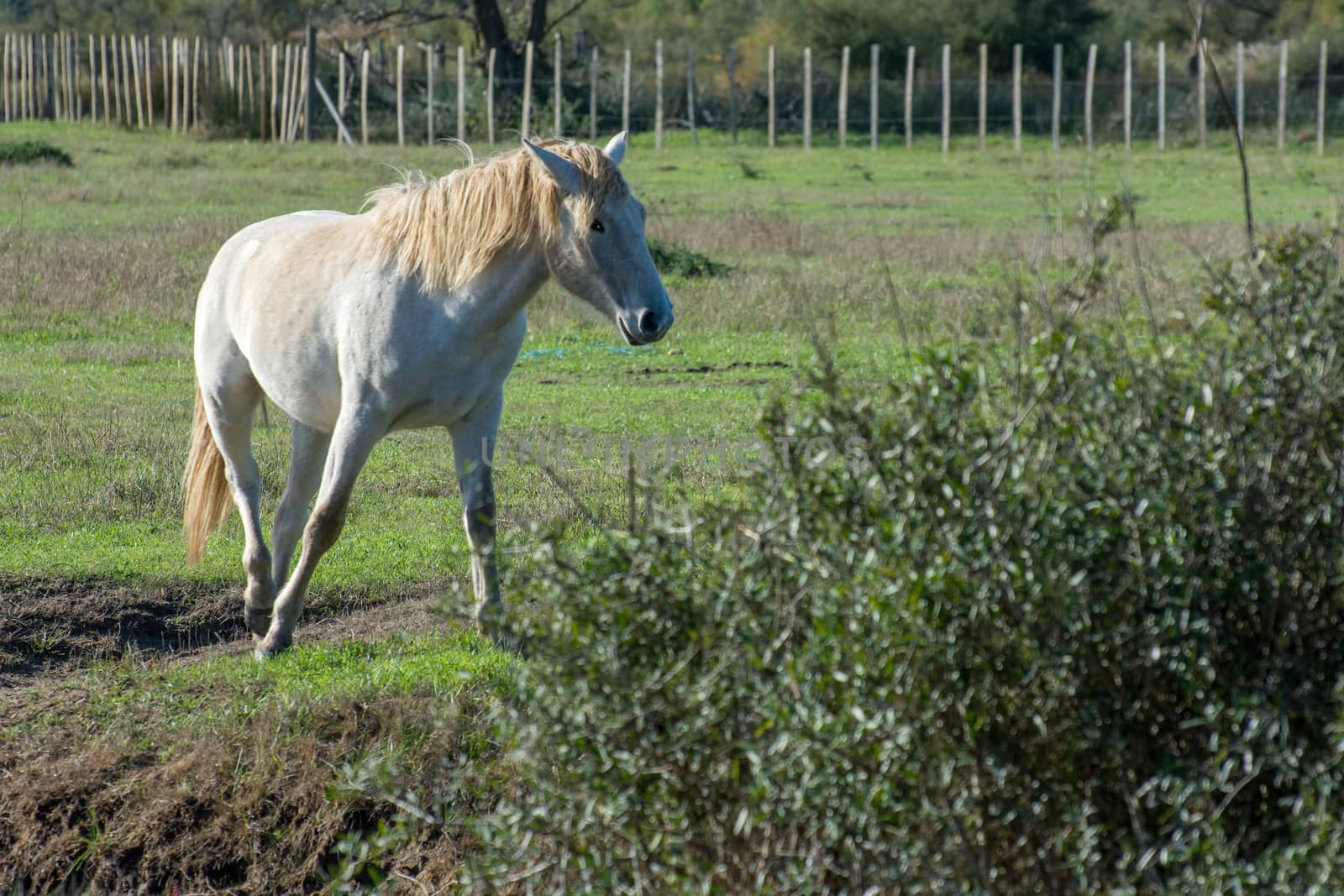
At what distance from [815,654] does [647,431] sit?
5893 mm

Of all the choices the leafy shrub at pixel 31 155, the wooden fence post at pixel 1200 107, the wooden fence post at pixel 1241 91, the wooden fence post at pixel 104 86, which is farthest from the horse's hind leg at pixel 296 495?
the wooden fence post at pixel 104 86

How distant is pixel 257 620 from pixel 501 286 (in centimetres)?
187

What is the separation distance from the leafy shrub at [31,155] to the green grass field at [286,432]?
749 mm

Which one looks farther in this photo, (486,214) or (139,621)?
(139,621)

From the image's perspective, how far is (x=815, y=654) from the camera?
309 cm

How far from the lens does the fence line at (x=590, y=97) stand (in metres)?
26.9

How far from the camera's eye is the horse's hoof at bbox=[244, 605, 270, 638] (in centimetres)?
601

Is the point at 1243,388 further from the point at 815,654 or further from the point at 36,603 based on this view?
the point at 36,603

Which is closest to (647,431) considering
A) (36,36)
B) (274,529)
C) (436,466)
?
(436,466)

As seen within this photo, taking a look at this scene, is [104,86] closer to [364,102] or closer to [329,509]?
[364,102]

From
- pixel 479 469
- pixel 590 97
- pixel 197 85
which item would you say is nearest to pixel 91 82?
pixel 197 85

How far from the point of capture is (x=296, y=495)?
19.7 ft

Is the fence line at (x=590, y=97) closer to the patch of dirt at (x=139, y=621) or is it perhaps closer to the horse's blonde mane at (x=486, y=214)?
the patch of dirt at (x=139, y=621)

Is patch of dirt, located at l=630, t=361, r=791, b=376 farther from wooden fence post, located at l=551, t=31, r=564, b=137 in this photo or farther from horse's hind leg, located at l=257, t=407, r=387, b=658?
wooden fence post, located at l=551, t=31, r=564, b=137
